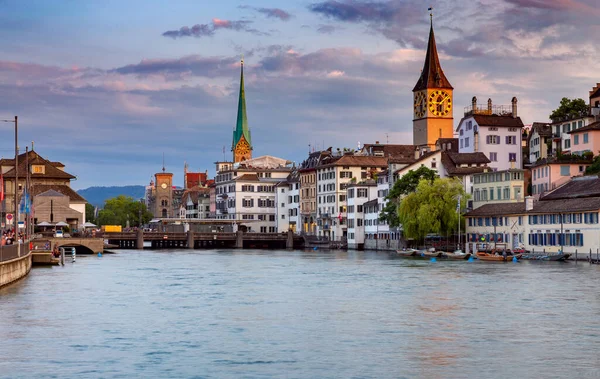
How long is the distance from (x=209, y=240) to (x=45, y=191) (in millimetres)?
33015

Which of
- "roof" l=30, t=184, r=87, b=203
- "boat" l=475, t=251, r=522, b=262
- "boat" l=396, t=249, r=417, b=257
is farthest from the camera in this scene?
"roof" l=30, t=184, r=87, b=203

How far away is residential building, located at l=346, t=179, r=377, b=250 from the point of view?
159 metres

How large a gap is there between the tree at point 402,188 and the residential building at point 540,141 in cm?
1777

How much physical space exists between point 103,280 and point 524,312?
3318 cm

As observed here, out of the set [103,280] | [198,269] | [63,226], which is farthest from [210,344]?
[63,226]

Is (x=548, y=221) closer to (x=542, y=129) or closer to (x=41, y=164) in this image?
(x=542, y=129)

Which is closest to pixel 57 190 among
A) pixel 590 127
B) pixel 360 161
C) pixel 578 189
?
pixel 360 161

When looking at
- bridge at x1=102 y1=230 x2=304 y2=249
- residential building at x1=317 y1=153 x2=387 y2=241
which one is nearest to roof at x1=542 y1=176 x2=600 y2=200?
residential building at x1=317 y1=153 x2=387 y2=241

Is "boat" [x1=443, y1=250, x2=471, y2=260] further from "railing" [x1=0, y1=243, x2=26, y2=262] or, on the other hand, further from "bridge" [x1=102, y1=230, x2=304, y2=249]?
"bridge" [x1=102, y1=230, x2=304, y2=249]

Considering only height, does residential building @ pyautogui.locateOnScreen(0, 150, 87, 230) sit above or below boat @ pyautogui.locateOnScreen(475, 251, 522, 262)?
above

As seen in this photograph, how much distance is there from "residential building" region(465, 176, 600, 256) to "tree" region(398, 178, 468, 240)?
10.6ft


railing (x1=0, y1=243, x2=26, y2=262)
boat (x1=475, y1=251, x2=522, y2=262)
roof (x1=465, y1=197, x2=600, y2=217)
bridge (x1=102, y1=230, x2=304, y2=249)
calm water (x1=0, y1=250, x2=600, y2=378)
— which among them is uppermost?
roof (x1=465, y1=197, x2=600, y2=217)

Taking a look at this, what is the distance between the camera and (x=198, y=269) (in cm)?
9100

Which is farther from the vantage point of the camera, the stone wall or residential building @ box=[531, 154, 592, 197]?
residential building @ box=[531, 154, 592, 197]
